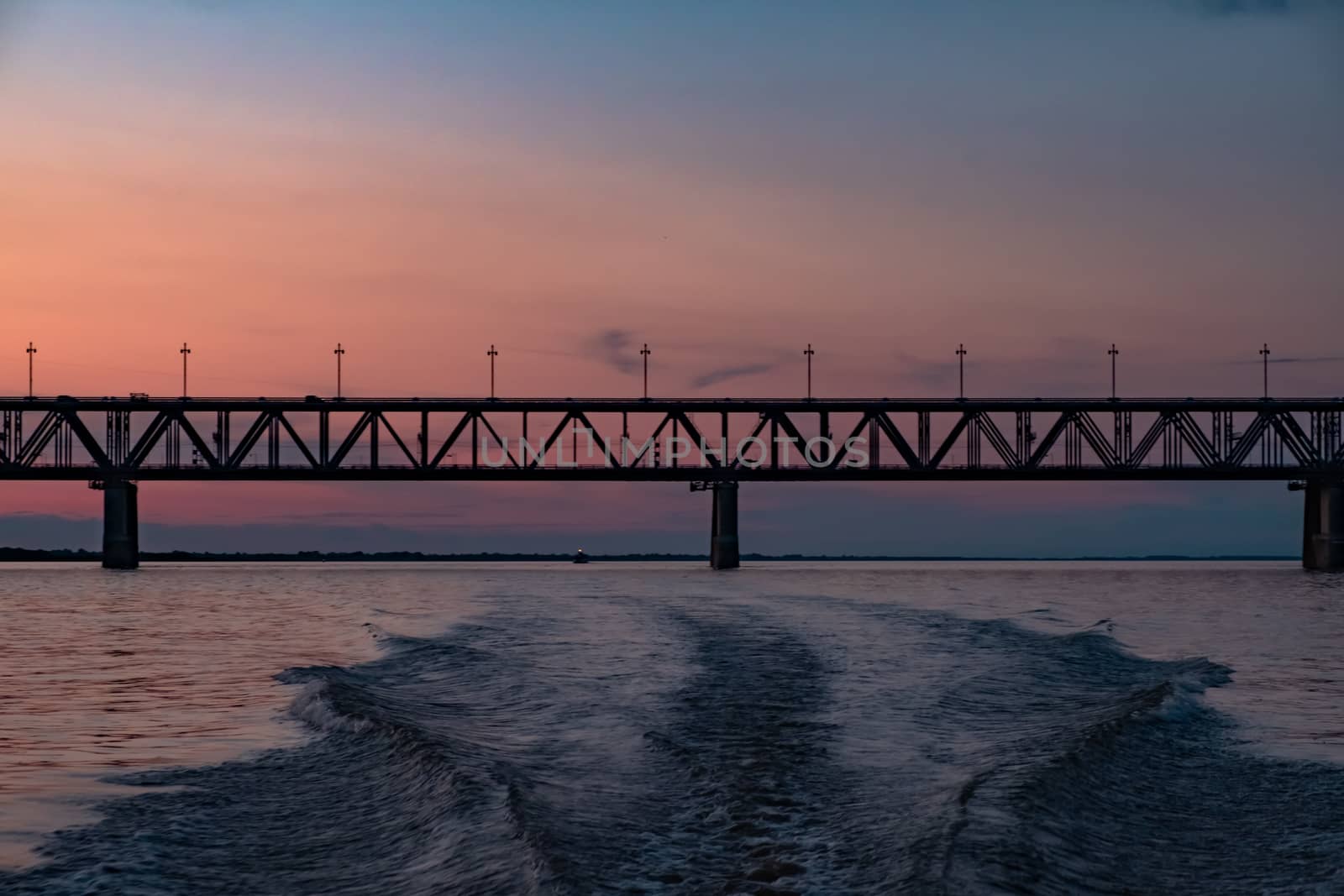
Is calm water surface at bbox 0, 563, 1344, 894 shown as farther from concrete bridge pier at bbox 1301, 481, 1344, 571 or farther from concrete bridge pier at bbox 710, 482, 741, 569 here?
concrete bridge pier at bbox 1301, 481, 1344, 571

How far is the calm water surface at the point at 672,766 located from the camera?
35.9 ft

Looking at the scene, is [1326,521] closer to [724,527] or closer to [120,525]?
[724,527]

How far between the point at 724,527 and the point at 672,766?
106241 mm

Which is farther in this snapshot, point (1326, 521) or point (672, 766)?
point (1326, 521)

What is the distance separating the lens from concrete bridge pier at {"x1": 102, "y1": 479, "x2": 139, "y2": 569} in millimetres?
114688

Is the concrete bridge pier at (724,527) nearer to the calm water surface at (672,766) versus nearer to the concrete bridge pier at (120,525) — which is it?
the concrete bridge pier at (120,525)

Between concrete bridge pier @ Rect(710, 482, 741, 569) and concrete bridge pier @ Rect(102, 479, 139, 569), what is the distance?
51542mm

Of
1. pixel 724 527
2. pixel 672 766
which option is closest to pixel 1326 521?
pixel 724 527

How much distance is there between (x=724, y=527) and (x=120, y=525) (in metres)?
54.0

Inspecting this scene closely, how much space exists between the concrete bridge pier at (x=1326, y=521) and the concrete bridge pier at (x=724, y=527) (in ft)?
167

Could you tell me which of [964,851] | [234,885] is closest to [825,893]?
[964,851]

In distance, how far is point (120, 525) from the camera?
116 metres

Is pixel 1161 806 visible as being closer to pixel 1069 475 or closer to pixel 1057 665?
pixel 1057 665

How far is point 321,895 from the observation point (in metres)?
10.3
